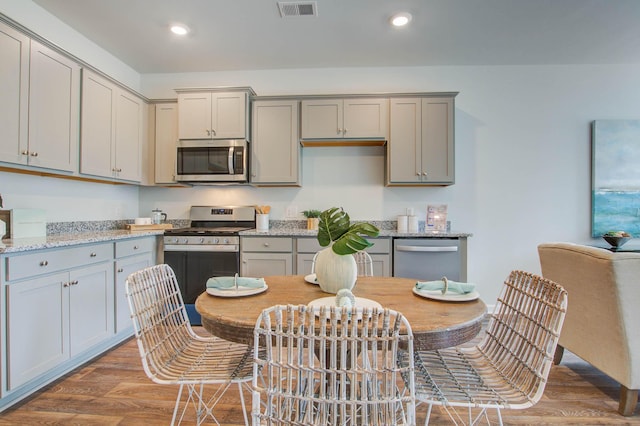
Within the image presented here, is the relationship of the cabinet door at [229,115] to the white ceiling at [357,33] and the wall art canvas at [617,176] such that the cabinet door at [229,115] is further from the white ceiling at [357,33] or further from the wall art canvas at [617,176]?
the wall art canvas at [617,176]

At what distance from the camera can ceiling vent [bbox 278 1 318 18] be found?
2432 mm

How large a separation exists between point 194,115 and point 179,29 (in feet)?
2.59

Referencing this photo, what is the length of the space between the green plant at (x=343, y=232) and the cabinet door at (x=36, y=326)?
1.82 m

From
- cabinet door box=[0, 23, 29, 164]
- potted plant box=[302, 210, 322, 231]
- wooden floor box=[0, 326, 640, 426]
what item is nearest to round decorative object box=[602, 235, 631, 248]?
wooden floor box=[0, 326, 640, 426]

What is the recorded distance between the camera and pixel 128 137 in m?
3.15

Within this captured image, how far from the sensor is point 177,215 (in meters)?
3.69

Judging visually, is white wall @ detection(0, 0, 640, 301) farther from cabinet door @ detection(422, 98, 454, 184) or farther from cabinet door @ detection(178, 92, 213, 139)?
cabinet door @ detection(178, 92, 213, 139)

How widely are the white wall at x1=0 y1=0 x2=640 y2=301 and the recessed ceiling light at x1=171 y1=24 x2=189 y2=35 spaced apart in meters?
0.89

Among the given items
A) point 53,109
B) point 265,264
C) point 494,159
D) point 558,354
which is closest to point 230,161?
point 265,264

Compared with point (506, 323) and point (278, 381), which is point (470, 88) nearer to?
point (506, 323)

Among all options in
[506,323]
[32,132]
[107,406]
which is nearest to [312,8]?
[32,132]

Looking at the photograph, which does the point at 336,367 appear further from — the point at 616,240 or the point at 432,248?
the point at 616,240

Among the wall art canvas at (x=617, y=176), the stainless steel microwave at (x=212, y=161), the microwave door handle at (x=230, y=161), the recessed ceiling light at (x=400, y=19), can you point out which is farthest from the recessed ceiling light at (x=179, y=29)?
the wall art canvas at (x=617, y=176)

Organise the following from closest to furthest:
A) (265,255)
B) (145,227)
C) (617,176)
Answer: (265,255) → (145,227) → (617,176)
